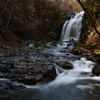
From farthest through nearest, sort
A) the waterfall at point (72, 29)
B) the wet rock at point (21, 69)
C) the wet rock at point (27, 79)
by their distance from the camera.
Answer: the waterfall at point (72, 29) < the wet rock at point (21, 69) < the wet rock at point (27, 79)

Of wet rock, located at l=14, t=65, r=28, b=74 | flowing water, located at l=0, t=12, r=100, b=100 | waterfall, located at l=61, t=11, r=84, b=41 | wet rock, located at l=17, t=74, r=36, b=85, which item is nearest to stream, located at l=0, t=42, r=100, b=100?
flowing water, located at l=0, t=12, r=100, b=100

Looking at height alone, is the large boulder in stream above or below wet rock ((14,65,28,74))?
below

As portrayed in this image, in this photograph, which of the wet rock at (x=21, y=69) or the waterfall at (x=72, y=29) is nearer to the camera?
the wet rock at (x=21, y=69)

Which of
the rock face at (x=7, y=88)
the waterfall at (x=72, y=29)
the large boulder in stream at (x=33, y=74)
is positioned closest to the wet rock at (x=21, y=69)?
the large boulder in stream at (x=33, y=74)

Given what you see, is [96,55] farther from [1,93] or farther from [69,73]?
[1,93]

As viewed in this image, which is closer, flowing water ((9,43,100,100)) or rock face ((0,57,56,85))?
flowing water ((9,43,100,100))

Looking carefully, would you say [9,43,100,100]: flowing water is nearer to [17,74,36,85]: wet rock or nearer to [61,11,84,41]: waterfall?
[17,74,36,85]: wet rock

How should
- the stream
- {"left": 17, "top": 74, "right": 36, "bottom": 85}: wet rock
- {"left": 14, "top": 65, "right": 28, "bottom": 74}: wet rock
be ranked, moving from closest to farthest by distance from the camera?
the stream
{"left": 17, "top": 74, "right": 36, "bottom": 85}: wet rock
{"left": 14, "top": 65, "right": 28, "bottom": 74}: wet rock

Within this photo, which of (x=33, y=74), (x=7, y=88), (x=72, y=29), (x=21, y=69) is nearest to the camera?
(x=7, y=88)

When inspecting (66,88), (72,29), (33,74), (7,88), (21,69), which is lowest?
(66,88)

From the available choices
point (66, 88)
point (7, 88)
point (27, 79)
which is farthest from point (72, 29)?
point (7, 88)

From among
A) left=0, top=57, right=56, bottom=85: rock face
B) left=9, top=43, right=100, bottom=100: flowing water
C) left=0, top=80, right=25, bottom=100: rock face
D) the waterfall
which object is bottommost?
left=9, top=43, right=100, bottom=100: flowing water

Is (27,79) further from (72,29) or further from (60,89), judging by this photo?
(72,29)

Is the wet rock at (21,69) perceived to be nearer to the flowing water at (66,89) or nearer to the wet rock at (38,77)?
the wet rock at (38,77)
